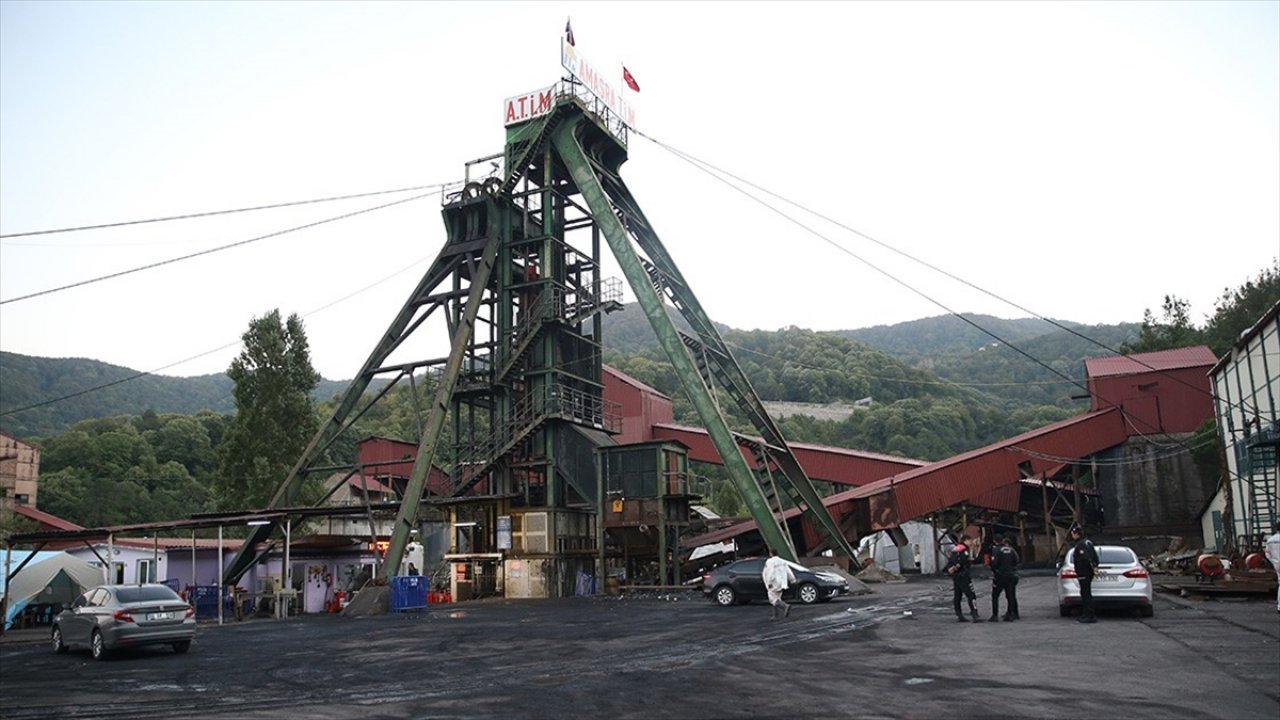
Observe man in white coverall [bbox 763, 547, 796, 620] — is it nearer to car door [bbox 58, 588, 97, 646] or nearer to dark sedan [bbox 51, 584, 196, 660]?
dark sedan [bbox 51, 584, 196, 660]

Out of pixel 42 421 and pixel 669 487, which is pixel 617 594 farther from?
pixel 42 421

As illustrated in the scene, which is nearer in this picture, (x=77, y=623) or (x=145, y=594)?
(x=145, y=594)

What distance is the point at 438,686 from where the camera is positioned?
12.0 metres

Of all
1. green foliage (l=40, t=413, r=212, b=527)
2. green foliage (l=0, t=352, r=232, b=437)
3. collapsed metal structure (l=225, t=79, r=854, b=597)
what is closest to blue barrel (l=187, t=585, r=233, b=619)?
collapsed metal structure (l=225, t=79, r=854, b=597)

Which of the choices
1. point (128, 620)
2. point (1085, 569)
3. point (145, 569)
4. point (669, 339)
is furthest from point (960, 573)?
point (145, 569)

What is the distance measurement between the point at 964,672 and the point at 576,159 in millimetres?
30610

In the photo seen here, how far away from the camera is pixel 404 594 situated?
3047 cm

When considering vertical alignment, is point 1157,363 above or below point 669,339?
above

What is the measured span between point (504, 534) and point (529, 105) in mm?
19662

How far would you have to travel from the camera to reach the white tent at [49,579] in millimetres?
34094

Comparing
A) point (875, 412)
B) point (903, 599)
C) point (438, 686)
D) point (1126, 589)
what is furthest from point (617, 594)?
point (875, 412)

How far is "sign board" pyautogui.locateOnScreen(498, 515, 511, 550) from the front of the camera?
37.4 m

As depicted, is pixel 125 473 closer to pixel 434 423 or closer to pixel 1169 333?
pixel 434 423

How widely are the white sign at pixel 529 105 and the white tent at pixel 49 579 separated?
26269mm
